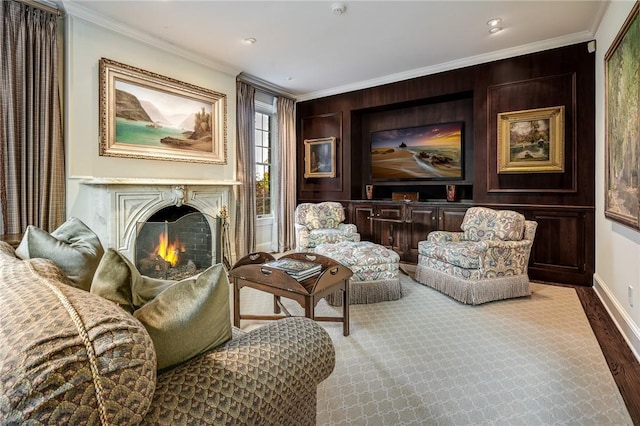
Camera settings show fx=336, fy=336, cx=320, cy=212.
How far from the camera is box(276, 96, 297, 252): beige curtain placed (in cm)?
593

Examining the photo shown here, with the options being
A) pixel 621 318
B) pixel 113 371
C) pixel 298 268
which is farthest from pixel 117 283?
pixel 621 318

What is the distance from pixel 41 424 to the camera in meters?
0.51

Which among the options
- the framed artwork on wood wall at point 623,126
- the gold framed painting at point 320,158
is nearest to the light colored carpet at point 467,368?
the framed artwork on wood wall at point 623,126

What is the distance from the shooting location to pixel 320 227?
15.9ft

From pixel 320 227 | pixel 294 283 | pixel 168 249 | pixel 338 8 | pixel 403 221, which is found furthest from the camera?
pixel 403 221

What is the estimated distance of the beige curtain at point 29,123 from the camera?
2.94 metres

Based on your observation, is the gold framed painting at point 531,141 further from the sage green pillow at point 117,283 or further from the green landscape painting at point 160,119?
the sage green pillow at point 117,283

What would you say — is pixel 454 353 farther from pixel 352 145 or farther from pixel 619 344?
pixel 352 145

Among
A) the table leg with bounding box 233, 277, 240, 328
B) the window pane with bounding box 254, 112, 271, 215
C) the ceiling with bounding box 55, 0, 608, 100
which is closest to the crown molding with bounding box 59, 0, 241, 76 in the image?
the ceiling with bounding box 55, 0, 608, 100

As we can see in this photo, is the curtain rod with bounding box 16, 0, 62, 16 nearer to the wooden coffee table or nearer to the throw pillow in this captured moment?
the throw pillow

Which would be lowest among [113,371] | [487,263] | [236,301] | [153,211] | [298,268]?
[236,301]

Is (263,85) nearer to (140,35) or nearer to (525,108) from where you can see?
(140,35)

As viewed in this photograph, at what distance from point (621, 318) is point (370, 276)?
1.99 metres

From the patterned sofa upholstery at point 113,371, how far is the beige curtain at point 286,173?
4884 mm
